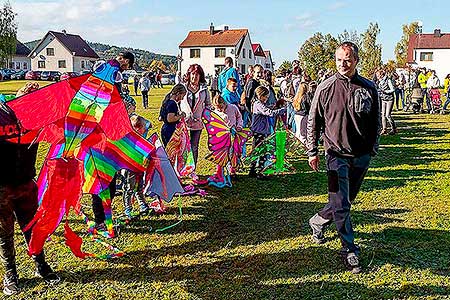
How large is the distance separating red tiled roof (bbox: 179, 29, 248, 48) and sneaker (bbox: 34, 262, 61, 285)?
64.1 meters

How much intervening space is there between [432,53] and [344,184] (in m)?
63.7

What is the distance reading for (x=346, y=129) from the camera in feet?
16.3

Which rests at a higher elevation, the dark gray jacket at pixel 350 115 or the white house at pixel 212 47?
the white house at pixel 212 47

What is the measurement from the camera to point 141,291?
4.71 m

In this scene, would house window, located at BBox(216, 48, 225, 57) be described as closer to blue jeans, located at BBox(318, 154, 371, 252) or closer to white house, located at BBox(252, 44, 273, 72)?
white house, located at BBox(252, 44, 273, 72)

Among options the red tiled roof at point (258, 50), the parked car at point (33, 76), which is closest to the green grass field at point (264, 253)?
the parked car at point (33, 76)

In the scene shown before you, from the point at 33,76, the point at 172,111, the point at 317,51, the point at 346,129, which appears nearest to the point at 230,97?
the point at 172,111

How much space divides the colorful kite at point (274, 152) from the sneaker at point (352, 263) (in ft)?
13.3

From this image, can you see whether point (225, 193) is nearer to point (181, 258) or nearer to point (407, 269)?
point (181, 258)

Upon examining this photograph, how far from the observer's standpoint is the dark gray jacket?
4.89 metres

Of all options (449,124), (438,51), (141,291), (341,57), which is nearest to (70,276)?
(141,291)

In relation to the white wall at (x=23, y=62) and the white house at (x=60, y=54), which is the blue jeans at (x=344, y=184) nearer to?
the white house at (x=60, y=54)

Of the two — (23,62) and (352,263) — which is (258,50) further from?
(352,263)

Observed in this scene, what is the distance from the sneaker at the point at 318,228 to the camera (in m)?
5.66
